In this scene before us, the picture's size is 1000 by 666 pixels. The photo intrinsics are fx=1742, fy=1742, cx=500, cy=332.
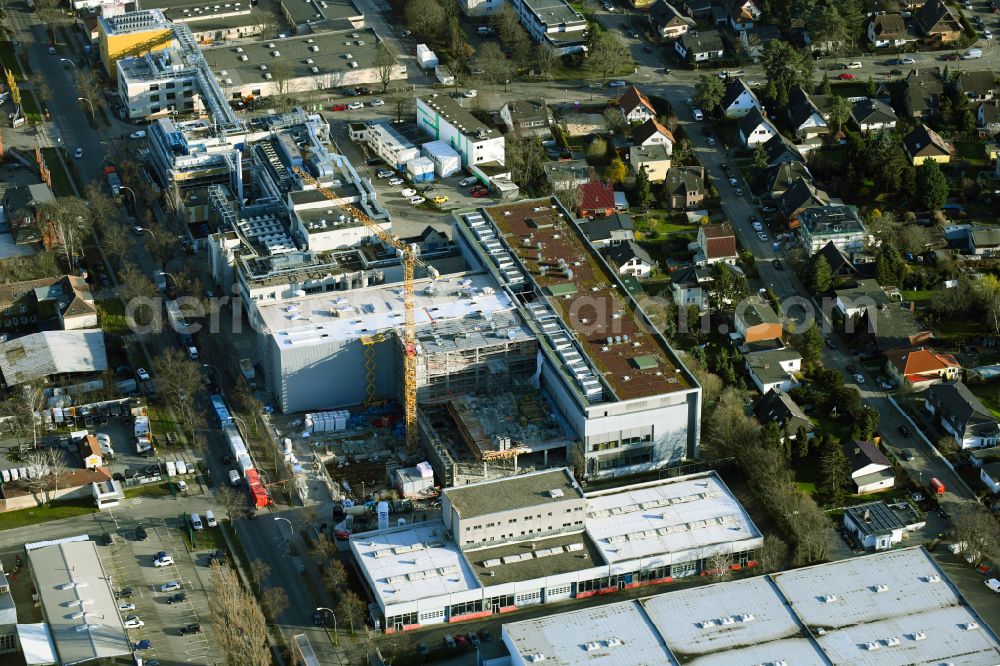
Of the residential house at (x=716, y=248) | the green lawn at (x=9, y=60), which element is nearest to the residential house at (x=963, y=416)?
the residential house at (x=716, y=248)

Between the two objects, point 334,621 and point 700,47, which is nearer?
point 334,621

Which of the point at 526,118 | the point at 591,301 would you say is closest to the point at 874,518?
the point at 591,301

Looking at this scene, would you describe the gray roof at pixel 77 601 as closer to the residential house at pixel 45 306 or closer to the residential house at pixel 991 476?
the residential house at pixel 45 306

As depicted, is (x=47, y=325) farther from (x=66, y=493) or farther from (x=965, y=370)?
(x=965, y=370)

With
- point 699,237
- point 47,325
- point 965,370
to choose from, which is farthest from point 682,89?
point 47,325

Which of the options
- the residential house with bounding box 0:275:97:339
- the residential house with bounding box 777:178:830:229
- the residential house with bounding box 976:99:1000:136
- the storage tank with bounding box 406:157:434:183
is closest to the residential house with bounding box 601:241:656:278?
the residential house with bounding box 777:178:830:229

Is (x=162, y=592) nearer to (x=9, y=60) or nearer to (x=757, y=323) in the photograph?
(x=757, y=323)
